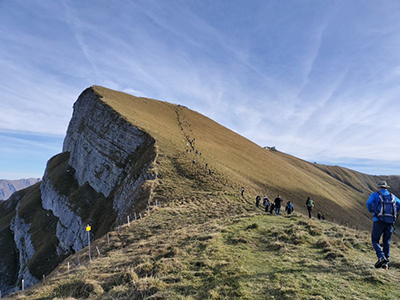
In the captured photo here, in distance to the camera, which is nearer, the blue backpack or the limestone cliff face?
the blue backpack

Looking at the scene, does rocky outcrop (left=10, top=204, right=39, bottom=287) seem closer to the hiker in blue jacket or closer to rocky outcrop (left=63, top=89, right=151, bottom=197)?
rocky outcrop (left=63, top=89, right=151, bottom=197)

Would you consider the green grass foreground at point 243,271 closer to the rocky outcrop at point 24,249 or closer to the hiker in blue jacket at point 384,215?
the hiker in blue jacket at point 384,215

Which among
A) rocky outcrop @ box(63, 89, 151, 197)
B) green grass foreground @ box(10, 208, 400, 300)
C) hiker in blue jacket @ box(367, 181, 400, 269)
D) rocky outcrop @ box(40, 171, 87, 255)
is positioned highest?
rocky outcrop @ box(63, 89, 151, 197)

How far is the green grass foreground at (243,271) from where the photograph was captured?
283 inches

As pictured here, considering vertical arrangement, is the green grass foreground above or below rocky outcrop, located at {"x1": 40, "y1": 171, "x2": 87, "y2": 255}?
above

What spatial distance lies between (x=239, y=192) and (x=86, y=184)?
37195 millimetres

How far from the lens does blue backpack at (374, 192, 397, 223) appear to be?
24.8 feet

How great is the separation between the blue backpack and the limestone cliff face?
25.4m

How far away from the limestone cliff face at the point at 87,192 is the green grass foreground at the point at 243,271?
60.0 feet

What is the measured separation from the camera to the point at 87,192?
50.1 meters

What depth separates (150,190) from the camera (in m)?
30.2

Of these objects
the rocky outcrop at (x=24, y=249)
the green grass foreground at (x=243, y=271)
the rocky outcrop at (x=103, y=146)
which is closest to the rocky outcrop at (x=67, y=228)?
the rocky outcrop at (x=24, y=249)

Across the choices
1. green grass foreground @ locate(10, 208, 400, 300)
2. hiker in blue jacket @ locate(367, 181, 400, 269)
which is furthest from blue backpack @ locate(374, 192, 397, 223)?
green grass foreground @ locate(10, 208, 400, 300)

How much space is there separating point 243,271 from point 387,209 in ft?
17.6
